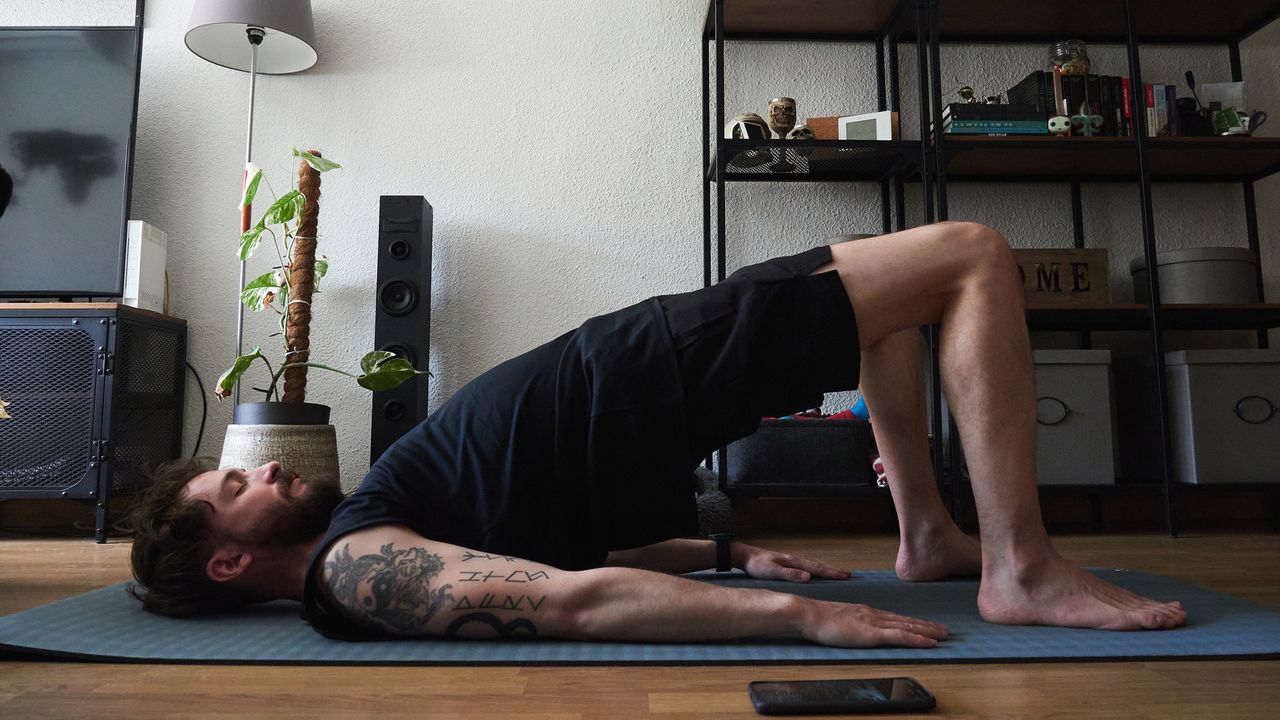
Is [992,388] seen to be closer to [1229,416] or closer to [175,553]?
[175,553]

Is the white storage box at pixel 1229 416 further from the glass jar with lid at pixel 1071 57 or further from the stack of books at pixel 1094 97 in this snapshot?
the glass jar with lid at pixel 1071 57

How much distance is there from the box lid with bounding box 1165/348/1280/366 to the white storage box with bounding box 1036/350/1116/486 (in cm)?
21

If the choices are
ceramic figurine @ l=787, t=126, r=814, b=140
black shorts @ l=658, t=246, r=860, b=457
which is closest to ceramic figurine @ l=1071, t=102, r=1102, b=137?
ceramic figurine @ l=787, t=126, r=814, b=140

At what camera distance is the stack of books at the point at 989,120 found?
2441 mm

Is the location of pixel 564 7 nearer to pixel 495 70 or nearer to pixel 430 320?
pixel 495 70

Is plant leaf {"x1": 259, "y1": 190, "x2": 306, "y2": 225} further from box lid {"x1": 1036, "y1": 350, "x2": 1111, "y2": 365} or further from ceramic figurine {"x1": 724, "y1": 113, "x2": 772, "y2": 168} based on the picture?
box lid {"x1": 1036, "y1": 350, "x2": 1111, "y2": 365}

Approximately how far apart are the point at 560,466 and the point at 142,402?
2.04 metres

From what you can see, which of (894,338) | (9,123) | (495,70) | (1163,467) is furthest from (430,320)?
(1163,467)

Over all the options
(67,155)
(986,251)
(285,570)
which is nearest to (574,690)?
(285,570)

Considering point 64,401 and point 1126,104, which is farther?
point 1126,104

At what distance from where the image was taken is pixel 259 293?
245 centimetres

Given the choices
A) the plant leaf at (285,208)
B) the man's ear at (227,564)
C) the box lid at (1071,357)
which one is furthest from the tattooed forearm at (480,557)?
the box lid at (1071,357)

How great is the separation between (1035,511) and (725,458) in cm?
131

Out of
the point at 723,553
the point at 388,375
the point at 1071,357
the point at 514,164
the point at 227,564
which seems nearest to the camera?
the point at 227,564
